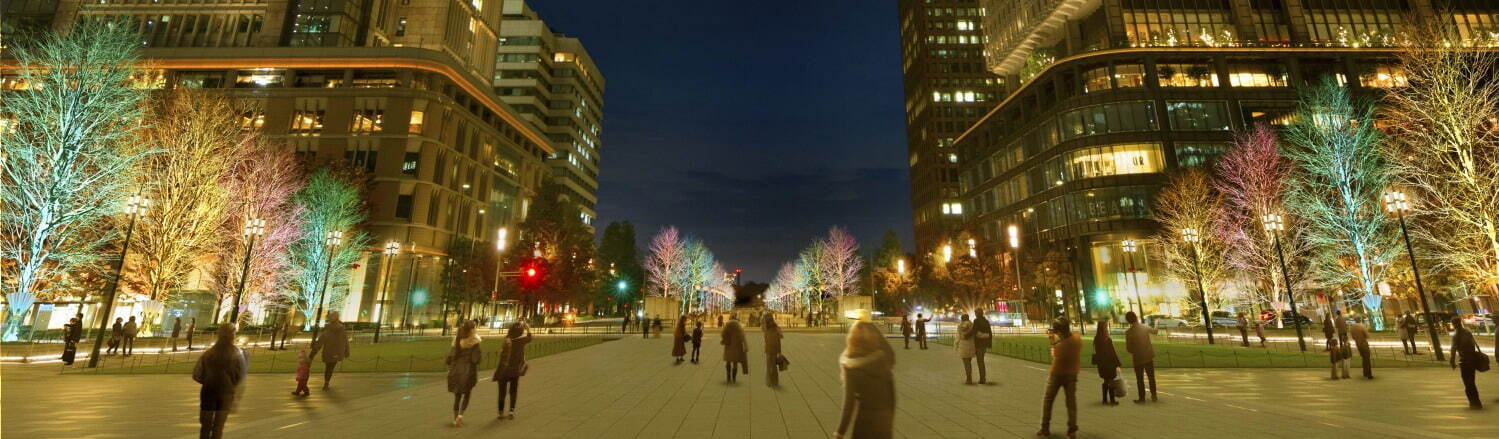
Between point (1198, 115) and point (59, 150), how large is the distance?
80022 mm

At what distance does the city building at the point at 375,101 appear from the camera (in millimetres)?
50125

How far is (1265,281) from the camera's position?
3819cm

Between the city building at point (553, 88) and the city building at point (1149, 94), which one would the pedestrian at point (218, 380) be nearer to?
the city building at point (1149, 94)

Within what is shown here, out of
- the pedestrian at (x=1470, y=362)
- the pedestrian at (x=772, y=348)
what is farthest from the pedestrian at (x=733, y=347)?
the pedestrian at (x=1470, y=362)

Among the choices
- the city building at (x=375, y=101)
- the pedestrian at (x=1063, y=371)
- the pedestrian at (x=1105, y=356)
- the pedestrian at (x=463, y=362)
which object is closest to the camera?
the pedestrian at (x=1063, y=371)

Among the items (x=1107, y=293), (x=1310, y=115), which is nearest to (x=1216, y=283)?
(x=1107, y=293)

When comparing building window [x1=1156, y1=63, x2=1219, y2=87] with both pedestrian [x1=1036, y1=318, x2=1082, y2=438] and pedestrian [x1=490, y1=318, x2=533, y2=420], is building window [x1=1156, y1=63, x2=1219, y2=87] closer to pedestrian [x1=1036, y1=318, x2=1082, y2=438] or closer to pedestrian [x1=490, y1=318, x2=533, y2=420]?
pedestrian [x1=1036, y1=318, x2=1082, y2=438]

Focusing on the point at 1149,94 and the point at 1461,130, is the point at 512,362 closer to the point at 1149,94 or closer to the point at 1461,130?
the point at 1461,130

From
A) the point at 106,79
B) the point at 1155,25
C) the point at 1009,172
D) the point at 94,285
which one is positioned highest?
the point at 1155,25

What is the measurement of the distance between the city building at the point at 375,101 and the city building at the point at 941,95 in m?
72.9

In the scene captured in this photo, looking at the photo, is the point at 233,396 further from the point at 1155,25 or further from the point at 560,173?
the point at 560,173

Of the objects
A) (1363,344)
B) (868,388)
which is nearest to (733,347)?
(868,388)

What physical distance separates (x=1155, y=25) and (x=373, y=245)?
81.7 metres

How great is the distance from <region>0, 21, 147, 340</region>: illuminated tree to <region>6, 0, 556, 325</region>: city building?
22.6 m
